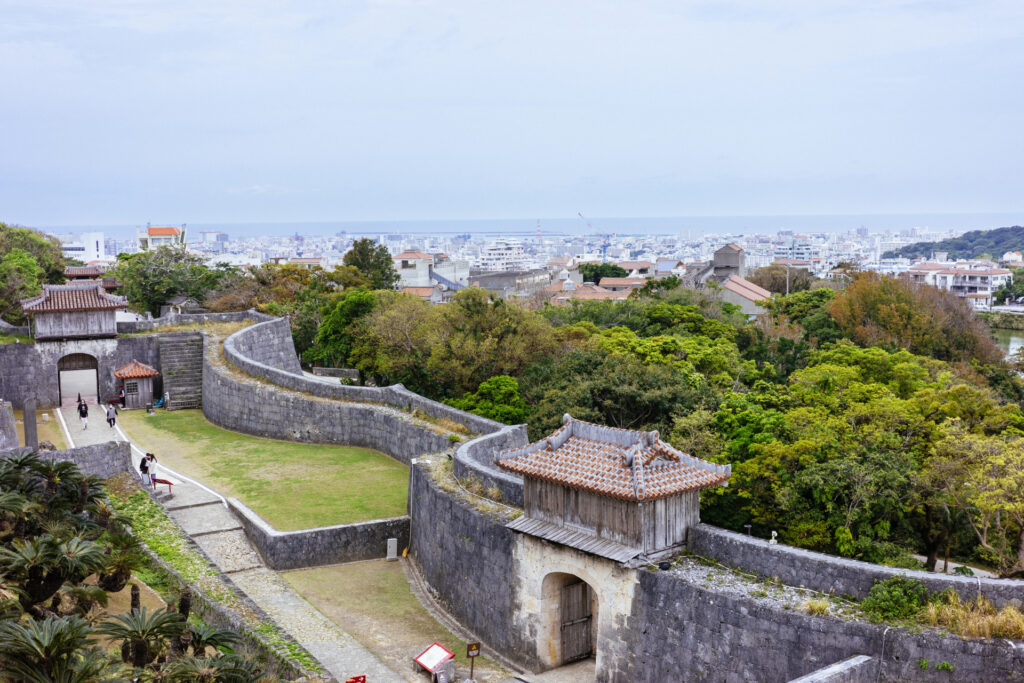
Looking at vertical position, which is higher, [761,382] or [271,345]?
[761,382]

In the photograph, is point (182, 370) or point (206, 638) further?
point (182, 370)

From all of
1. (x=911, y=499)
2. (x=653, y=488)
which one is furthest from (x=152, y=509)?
(x=911, y=499)

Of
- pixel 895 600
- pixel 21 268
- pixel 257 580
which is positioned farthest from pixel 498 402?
pixel 21 268

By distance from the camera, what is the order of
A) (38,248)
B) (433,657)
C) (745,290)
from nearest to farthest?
(433,657), (38,248), (745,290)

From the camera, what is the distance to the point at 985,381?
3130 centimetres

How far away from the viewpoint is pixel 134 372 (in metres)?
29.7

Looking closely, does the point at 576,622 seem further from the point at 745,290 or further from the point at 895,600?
the point at 745,290

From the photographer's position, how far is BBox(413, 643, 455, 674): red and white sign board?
13.8 metres

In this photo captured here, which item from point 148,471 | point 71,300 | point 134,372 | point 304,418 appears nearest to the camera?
point 148,471

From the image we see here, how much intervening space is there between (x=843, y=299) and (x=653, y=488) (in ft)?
111

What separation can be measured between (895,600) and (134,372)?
2582 centimetres

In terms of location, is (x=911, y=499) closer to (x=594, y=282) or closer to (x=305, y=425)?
(x=305, y=425)

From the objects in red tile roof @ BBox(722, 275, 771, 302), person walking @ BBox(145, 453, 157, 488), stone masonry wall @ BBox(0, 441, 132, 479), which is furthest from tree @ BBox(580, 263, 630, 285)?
stone masonry wall @ BBox(0, 441, 132, 479)

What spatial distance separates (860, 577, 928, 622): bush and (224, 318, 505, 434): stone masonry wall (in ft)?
37.1
